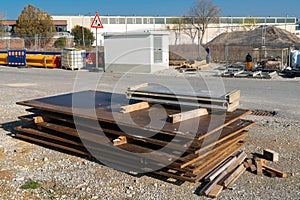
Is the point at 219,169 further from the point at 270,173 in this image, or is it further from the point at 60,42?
the point at 60,42

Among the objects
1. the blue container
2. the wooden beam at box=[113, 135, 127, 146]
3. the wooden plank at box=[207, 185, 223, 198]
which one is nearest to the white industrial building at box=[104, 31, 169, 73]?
the blue container

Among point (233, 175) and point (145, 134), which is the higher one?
point (145, 134)

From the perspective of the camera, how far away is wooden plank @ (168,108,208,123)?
5477 mm

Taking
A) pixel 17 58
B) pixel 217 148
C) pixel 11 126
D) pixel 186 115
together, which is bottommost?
pixel 11 126

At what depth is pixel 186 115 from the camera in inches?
223

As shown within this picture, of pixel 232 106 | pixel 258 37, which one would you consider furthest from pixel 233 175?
pixel 258 37

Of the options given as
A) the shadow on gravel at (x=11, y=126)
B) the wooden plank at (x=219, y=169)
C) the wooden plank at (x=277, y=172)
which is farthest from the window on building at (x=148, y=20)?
the wooden plank at (x=277, y=172)

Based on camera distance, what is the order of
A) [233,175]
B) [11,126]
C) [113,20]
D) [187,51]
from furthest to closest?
[113,20]
[187,51]
[11,126]
[233,175]

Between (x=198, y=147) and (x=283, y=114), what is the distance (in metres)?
5.27

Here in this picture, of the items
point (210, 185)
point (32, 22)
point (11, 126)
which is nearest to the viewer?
point (210, 185)

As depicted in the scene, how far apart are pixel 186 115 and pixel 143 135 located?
774 millimetres

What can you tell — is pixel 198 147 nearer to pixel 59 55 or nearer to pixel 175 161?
pixel 175 161

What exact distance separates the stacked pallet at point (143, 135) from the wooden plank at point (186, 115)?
0.02 metres

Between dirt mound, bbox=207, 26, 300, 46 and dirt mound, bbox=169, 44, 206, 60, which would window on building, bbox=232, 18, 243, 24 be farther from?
Answer: dirt mound, bbox=169, 44, 206, 60
